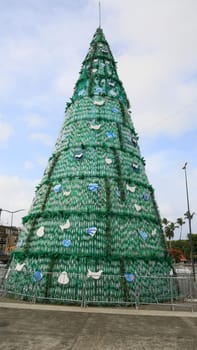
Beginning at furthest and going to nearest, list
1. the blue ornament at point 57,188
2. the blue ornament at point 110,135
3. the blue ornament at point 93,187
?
1. the blue ornament at point 110,135
2. the blue ornament at point 57,188
3. the blue ornament at point 93,187

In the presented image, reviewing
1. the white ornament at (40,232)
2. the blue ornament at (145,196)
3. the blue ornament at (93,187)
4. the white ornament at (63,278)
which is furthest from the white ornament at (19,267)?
the blue ornament at (145,196)

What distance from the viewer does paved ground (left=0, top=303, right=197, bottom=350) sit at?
516cm

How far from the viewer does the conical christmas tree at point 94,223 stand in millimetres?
8984

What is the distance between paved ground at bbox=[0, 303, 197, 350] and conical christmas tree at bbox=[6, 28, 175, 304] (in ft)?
2.99

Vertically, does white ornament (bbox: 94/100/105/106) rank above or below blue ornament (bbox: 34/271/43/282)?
above

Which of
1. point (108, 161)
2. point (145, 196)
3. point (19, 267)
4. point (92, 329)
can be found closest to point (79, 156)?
point (108, 161)

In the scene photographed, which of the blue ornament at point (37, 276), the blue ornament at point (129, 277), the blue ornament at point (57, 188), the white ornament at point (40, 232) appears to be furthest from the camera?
the blue ornament at point (57, 188)

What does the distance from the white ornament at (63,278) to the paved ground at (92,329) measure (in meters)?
0.78

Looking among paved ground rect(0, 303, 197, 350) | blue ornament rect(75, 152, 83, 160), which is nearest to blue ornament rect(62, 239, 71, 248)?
paved ground rect(0, 303, 197, 350)

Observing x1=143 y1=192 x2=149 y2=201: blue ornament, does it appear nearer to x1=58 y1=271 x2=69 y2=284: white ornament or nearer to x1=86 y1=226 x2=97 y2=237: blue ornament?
x1=86 y1=226 x2=97 y2=237: blue ornament

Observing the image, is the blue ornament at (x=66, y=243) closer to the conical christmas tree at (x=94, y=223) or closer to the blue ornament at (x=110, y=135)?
the conical christmas tree at (x=94, y=223)

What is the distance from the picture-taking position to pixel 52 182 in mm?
11094

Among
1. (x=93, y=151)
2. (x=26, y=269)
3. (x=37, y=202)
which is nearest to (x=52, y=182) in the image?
(x=37, y=202)

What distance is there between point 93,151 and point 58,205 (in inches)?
106
